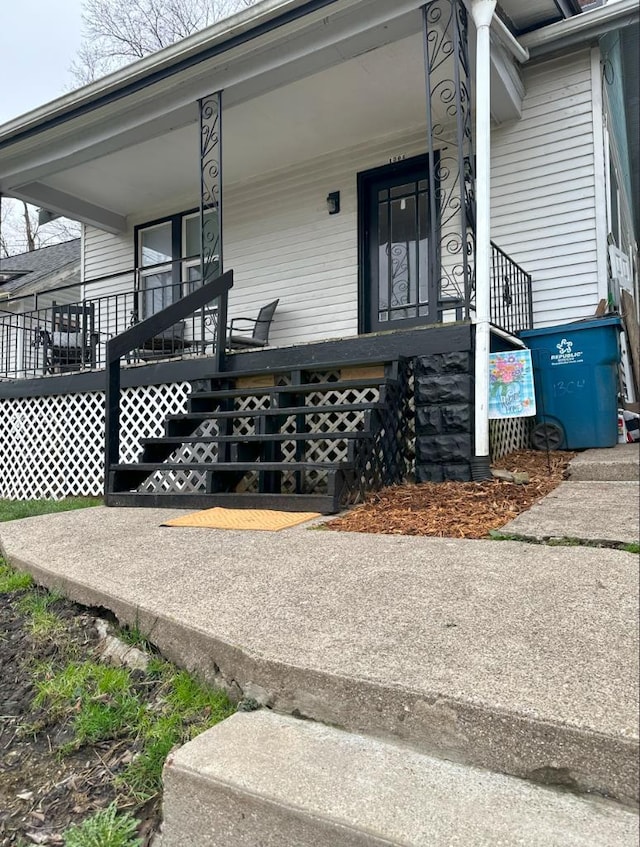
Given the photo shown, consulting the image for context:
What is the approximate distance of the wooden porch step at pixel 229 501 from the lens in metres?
3.32

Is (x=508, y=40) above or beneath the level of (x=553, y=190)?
above

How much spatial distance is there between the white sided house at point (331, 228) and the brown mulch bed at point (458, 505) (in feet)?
0.90

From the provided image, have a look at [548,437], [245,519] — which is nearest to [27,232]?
Answer: [245,519]

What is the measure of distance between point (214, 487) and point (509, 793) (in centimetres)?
304

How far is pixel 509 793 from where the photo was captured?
1.10 m

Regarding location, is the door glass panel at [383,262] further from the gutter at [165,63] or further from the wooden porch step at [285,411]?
the wooden porch step at [285,411]

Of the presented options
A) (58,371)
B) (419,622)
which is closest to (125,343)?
(58,371)

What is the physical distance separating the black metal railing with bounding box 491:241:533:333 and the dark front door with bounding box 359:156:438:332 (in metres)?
1.00

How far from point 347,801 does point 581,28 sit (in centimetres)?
594

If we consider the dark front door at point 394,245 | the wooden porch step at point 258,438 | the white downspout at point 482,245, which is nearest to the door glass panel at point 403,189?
the dark front door at point 394,245

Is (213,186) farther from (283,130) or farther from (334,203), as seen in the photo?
(334,203)

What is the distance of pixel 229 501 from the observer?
3746 millimetres

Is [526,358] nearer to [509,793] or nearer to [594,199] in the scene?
[509,793]

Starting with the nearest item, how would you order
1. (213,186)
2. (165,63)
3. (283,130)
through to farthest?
(165,63) < (213,186) < (283,130)
